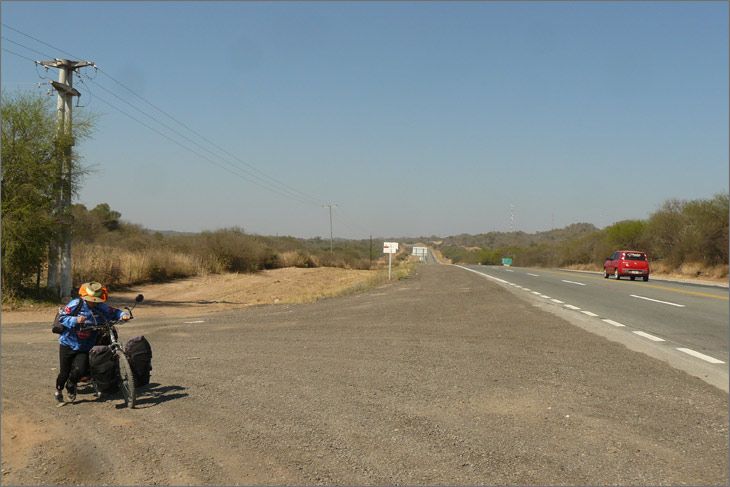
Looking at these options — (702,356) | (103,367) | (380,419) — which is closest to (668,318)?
(702,356)

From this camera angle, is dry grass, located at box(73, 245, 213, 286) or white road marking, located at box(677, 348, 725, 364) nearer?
white road marking, located at box(677, 348, 725, 364)

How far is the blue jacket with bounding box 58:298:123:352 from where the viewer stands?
23.6ft

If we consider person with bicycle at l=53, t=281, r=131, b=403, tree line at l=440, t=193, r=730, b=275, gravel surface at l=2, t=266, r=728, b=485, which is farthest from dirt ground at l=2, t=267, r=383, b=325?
tree line at l=440, t=193, r=730, b=275

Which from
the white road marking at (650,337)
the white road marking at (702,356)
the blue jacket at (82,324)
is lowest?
the white road marking at (702,356)

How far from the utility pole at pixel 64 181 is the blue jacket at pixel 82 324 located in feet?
47.3

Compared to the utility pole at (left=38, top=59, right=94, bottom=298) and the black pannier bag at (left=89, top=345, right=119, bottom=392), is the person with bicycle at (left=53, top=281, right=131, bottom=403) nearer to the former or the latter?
the black pannier bag at (left=89, top=345, right=119, bottom=392)

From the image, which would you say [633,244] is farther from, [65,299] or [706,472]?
[706,472]

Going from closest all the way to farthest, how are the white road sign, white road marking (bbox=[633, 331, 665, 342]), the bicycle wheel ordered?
1. the bicycle wheel
2. white road marking (bbox=[633, 331, 665, 342])
3. the white road sign

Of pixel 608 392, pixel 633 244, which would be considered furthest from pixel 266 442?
pixel 633 244

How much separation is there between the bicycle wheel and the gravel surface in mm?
145

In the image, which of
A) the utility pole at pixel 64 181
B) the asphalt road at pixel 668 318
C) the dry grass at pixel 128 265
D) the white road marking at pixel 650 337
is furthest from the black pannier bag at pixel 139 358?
the dry grass at pixel 128 265

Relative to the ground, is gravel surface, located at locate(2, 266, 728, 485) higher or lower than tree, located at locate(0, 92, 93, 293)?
lower

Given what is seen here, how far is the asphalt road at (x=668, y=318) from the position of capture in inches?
382

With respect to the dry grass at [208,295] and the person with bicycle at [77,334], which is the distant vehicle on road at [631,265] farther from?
the person with bicycle at [77,334]
